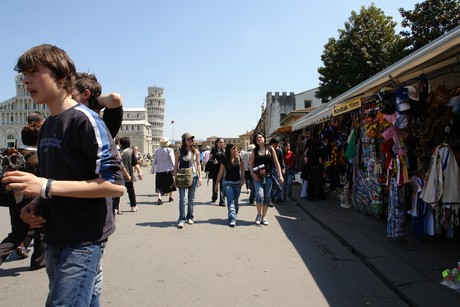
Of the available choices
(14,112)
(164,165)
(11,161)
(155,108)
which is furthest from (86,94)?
(155,108)

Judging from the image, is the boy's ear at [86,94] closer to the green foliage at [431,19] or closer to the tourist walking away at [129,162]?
the tourist walking away at [129,162]

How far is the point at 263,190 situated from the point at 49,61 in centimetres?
655

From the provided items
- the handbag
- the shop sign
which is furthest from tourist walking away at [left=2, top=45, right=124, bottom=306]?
the shop sign

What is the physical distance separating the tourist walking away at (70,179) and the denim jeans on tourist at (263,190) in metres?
6.07

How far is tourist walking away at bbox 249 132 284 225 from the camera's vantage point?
8148mm

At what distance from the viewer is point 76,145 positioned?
207cm

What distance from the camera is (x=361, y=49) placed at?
26484mm

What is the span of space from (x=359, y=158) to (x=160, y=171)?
5.58 metres

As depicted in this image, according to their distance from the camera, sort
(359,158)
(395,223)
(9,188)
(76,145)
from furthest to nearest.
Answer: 1. (359,158)
2. (395,223)
3. (76,145)
4. (9,188)

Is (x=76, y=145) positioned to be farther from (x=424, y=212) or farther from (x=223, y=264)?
(x=424, y=212)

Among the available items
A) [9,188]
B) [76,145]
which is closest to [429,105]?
[76,145]

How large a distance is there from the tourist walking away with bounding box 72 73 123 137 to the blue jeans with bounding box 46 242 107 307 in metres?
1.00

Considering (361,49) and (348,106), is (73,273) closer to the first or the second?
(348,106)

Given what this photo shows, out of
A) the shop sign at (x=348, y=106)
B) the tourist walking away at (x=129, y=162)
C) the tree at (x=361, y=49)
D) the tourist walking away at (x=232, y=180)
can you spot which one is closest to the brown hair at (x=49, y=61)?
the tourist walking away at (x=232, y=180)
